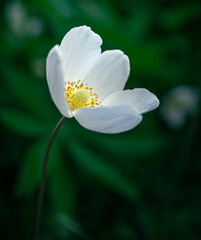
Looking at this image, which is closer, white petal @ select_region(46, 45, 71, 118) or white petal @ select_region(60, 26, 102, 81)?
white petal @ select_region(46, 45, 71, 118)

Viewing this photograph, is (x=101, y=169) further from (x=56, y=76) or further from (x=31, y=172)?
(x=56, y=76)

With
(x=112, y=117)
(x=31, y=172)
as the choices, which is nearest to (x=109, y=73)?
(x=112, y=117)

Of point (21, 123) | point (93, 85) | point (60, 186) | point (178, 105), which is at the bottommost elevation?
point (60, 186)

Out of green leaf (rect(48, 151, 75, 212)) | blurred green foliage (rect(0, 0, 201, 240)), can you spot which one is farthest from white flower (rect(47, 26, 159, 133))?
green leaf (rect(48, 151, 75, 212))

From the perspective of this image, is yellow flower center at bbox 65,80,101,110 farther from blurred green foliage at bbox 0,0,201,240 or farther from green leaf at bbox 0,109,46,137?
green leaf at bbox 0,109,46,137

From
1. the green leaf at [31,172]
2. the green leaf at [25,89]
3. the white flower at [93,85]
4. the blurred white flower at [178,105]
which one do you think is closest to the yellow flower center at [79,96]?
the white flower at [93,85]

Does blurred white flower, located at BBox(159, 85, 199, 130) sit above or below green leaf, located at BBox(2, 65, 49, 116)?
above

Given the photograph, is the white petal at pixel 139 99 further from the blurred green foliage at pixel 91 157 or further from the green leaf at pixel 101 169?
the green leaf at pixel 101 169
